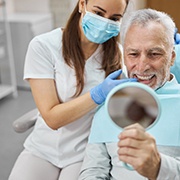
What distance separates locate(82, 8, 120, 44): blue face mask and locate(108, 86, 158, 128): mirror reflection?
687mm

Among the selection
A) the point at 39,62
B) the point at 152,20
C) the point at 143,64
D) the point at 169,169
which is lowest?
the point at 169,169

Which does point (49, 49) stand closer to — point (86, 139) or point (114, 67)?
point (114, 67)

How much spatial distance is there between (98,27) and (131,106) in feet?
2.32

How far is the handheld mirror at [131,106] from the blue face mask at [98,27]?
27.1 inches

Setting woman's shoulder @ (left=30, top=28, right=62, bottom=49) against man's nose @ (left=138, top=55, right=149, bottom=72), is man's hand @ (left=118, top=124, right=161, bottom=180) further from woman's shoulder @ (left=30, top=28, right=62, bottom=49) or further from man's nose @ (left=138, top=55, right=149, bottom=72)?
woman's shoulder @ (left=30, top=28, right=62, bottom=49)

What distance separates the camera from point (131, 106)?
885 millimetres

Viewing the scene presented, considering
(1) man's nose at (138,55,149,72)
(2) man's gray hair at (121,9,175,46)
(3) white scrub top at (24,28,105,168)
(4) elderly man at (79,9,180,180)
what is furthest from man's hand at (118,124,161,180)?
(3) white scrub top at (24,28,105,168)

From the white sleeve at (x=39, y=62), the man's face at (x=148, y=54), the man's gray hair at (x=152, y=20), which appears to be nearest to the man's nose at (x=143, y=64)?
the man's face at (x=148, y=54)

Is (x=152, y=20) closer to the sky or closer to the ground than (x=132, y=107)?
closer to the sky

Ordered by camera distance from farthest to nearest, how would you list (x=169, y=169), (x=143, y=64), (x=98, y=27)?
(x=98, y=27), (x=143, y=64), (x=169, y=169)

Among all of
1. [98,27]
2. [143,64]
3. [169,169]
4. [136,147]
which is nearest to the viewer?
[136,147]

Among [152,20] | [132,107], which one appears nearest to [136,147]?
[132,107]

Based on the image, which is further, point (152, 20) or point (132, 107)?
point (152, 20)

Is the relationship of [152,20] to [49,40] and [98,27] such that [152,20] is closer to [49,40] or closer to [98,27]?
[98,27]
